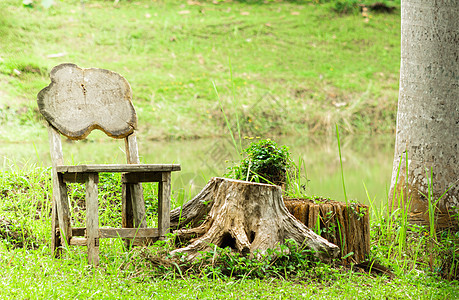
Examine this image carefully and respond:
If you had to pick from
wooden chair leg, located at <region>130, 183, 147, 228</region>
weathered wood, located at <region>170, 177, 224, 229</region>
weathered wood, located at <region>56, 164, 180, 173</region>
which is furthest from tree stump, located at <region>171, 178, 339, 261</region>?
wooden chair leg, located at <region>130, 183, 147, 228</region>

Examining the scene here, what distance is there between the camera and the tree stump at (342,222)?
2.96 m

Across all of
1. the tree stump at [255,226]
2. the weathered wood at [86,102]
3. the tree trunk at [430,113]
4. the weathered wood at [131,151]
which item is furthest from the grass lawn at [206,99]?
the weathered wood at [86,102]

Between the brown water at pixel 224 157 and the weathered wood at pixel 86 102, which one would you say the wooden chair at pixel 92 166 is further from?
the brown water at pixel 224 157

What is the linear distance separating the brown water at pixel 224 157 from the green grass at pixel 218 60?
590mm

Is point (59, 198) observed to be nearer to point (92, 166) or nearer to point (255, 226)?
point (92, 166)

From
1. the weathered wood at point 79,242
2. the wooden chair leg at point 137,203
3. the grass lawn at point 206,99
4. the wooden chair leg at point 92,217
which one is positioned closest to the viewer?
the grass lawn at point 206,99

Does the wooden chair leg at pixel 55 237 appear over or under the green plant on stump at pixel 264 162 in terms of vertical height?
under

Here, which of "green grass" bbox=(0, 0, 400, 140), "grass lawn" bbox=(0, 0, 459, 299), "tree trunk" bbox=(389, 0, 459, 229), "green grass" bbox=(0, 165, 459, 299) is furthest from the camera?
"green grass" bbox=(0, 0, 400, 140)

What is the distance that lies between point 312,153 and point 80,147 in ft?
12.0

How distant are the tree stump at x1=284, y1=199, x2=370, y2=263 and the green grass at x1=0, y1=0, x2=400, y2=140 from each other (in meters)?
6.31

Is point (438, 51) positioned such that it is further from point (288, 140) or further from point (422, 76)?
point (288, 140)

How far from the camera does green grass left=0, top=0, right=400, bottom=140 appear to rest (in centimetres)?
980

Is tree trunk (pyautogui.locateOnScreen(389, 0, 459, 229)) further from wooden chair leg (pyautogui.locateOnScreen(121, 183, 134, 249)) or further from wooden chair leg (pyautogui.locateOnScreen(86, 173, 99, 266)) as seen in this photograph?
wooden chair leg (pyautogui.locateOnScreen(86, 173, 99, 266))

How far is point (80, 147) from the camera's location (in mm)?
8195
